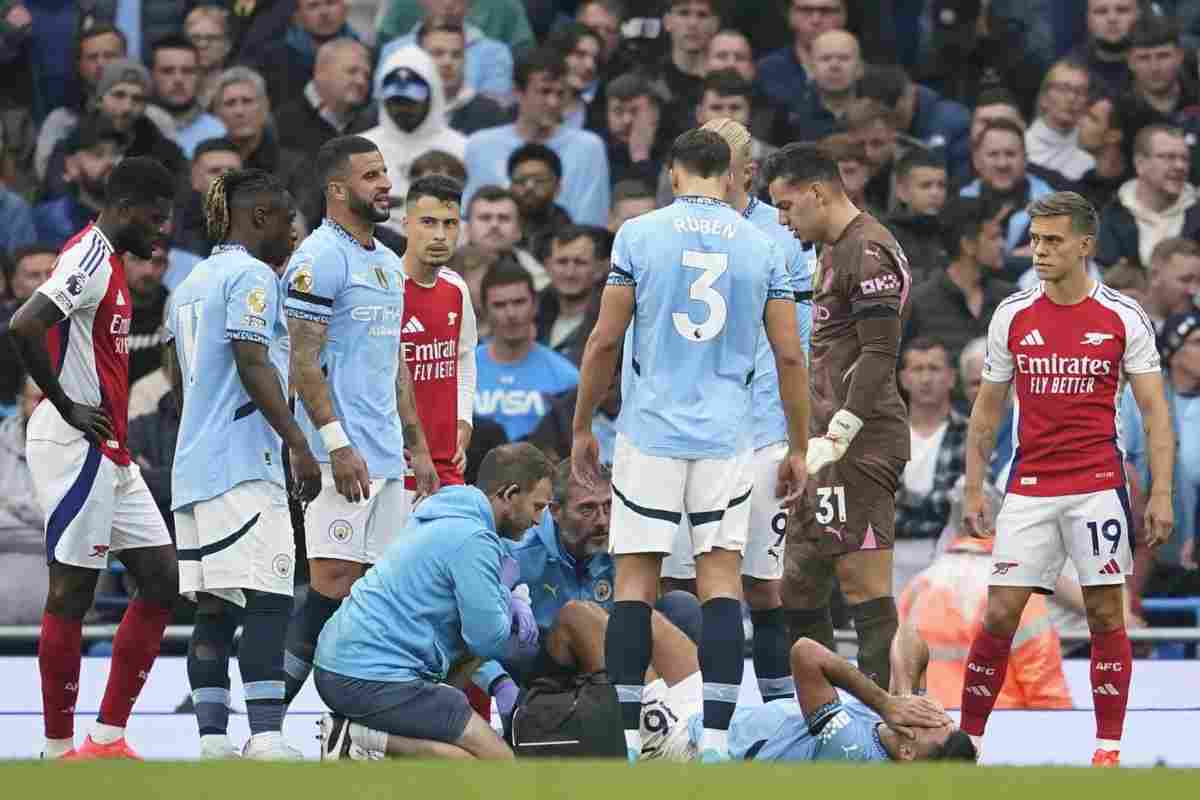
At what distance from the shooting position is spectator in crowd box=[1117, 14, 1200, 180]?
15.2m

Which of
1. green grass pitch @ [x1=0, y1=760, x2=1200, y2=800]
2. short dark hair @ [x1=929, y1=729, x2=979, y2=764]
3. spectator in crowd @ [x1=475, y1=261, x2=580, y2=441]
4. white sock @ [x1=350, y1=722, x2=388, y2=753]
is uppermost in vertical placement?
spectator in crowd @ [x1=475, y1=261, x2=580, y2=441]

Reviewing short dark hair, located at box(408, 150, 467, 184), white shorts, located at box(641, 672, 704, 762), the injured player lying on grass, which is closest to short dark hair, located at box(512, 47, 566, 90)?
short dark hair, located at box(408, 150, 467, 184)

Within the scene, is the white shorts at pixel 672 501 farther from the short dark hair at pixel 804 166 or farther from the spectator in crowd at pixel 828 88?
the spectator in crowd at pixel 828 88

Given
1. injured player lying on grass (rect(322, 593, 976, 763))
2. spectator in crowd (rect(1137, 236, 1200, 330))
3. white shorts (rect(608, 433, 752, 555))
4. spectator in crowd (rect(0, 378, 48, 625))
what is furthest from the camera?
spectator in crowd (rect(1137, 236, 1200, 330))

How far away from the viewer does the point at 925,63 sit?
1617 centimetres

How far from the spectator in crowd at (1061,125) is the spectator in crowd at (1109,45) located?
0.99 feet

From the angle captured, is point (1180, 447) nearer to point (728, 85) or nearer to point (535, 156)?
point (728, 85)

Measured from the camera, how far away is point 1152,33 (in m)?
15.4

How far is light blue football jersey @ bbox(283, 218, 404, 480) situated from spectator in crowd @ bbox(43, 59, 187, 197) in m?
5.35

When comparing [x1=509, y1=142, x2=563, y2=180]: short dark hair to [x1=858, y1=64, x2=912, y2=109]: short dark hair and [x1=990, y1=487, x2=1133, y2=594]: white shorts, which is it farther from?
[x1=990, y1=487, x2=1133, y2=594]: white shorts

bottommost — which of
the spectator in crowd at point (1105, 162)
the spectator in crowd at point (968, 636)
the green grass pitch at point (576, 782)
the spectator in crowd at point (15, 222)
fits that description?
the spectator in crowd at point (968, 636)

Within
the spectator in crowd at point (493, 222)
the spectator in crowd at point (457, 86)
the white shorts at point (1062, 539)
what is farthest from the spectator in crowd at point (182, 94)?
the white shorts at point (1062, 539)

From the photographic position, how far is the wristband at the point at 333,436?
9109mm

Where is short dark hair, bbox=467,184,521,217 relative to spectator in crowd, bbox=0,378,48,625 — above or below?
above
